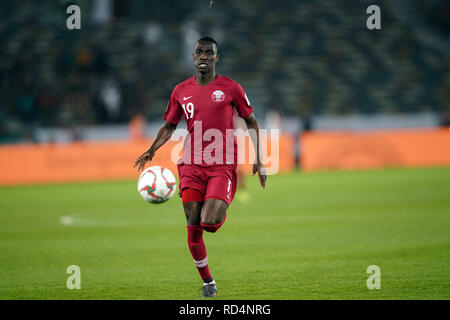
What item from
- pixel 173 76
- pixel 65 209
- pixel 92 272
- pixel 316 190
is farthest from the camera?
pixel 173 76

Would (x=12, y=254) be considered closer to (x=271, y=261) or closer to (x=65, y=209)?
(x=271, y=261)

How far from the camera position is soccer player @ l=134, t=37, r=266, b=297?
23.4ft

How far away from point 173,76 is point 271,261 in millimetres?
24305

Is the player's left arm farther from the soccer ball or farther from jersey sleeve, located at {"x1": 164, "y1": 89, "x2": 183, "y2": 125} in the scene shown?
the soccer ball

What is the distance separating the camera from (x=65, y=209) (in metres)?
16.6

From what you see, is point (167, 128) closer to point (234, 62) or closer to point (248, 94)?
point (248, 94)

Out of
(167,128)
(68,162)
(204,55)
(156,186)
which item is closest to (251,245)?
(156,186)

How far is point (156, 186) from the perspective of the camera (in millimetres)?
7945

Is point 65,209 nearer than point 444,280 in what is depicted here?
No

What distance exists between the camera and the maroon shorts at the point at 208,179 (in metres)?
7.12

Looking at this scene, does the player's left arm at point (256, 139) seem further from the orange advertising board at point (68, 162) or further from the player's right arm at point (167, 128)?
the orange advertising board at point (68, 162)

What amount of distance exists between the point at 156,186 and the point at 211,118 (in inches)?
47.4

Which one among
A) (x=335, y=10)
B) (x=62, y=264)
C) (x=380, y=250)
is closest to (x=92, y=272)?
(x=62, y=264)

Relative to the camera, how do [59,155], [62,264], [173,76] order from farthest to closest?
1. [173,76]
2. [59,155]
3. [62,264]
